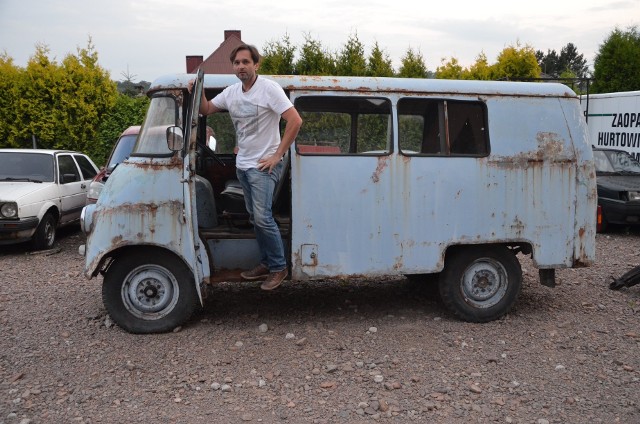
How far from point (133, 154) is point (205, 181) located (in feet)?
2.24

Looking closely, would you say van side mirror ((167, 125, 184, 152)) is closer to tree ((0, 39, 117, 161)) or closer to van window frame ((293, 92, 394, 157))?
van window frame ((293, 92, 394, 157))

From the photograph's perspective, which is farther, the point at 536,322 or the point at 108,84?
the point at 108,84

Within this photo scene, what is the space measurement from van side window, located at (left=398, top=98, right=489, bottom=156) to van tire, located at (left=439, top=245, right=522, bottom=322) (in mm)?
968

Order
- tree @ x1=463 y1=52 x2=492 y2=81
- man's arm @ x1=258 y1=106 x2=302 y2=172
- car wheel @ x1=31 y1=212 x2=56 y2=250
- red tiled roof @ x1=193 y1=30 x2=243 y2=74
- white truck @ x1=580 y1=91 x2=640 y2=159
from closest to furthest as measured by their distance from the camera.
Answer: man's arm @ x1=258 y1=106 x2=302 y2=172 < car wheel @ x1=31 y1=212 x2=56 y2=250 < white truck @ x1=580 y1=91 x2=640 y2=159 < tree @ x1=463 y1=52 x2=492 y2=81 < red tiled roof @ x1=193 y1=30 x2=243 y2=74

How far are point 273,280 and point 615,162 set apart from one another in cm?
941

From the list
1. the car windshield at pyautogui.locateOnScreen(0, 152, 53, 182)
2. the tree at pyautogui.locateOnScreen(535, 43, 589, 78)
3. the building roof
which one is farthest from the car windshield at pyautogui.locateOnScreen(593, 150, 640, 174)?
the tree at pyautogui.locateOnScreen(535, 43, 589, 78)

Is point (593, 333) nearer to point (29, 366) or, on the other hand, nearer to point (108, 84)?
point (29, 366)

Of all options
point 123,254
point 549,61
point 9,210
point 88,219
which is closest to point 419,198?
point 123,254

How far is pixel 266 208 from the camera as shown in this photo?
18.0 feet

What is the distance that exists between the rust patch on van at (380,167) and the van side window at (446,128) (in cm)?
28

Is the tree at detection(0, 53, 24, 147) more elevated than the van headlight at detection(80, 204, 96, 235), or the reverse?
the tree at detection(0, 53, 24, 147)

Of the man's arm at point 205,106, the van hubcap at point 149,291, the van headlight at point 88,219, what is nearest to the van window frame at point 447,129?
the man's arm at point 205,106

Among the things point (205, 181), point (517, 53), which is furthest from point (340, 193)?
point (517, 53)

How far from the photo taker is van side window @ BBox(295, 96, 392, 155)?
227 inches
